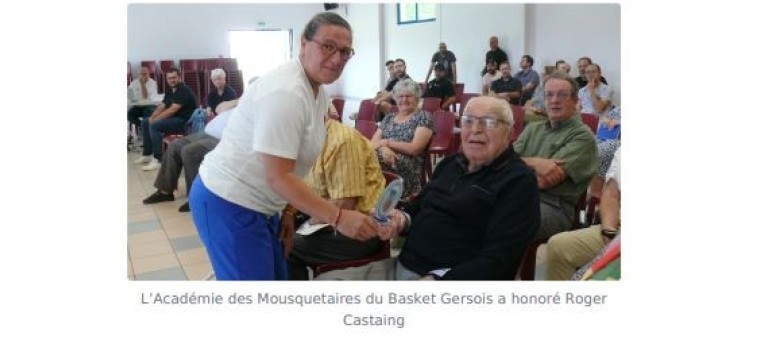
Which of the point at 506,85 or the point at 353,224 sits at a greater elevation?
the point at 506,85

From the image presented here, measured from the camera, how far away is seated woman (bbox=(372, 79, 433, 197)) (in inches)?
102

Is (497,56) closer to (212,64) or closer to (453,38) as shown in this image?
(453,38)

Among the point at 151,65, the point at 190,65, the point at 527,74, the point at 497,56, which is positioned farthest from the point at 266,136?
the point at 190,65

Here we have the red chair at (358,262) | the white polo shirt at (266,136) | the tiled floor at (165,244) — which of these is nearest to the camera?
the white polo shirt at (266,136)

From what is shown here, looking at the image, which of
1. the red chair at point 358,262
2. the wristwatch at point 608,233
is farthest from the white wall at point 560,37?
the red chair at point 358,262

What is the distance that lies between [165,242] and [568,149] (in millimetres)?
1742

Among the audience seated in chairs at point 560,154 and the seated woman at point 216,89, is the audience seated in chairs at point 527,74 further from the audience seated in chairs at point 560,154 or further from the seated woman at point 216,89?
the audience seated in chairs at point 560,154

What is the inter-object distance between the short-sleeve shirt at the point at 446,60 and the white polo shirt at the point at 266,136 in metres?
3.58

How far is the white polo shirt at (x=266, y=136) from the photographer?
3.42 ft

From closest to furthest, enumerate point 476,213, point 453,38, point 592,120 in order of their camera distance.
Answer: point 476,213, point 592,120, point 453,38

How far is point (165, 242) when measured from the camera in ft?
8.23
